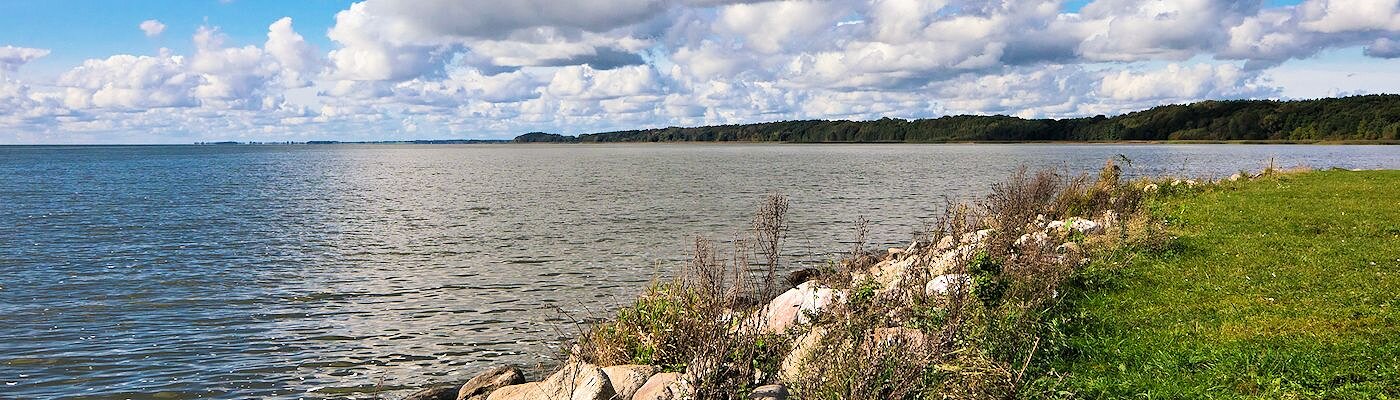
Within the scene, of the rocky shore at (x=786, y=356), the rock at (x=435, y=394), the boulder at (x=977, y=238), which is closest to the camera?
the rocky shore at (x=786, y=356)

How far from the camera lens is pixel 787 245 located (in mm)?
26453

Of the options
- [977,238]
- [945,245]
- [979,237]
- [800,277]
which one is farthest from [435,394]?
[945,245]

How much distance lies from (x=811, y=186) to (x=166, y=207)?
3262cm

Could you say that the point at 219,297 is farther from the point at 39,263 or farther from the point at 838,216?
the point at 838,216

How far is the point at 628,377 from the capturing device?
336 inches

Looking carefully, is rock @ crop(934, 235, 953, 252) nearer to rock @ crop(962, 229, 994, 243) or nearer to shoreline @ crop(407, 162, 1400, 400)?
rock @ crop(962, 229, 994, 243)

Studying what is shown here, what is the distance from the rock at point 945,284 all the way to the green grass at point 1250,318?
142cm

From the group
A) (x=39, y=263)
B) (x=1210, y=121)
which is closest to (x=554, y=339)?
(x=39, y=263)

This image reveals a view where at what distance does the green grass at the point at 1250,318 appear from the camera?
844 cm

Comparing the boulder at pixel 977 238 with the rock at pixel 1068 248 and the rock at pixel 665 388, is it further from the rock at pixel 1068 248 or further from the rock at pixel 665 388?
the rock at pixel 665 388

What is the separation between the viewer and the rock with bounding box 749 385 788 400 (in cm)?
750

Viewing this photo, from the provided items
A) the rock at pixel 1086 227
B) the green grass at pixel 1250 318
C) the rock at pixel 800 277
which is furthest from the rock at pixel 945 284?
the rock at pixel 800 277

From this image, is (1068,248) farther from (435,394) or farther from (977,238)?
(435,394)

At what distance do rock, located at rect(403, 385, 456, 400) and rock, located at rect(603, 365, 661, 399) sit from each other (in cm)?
372
